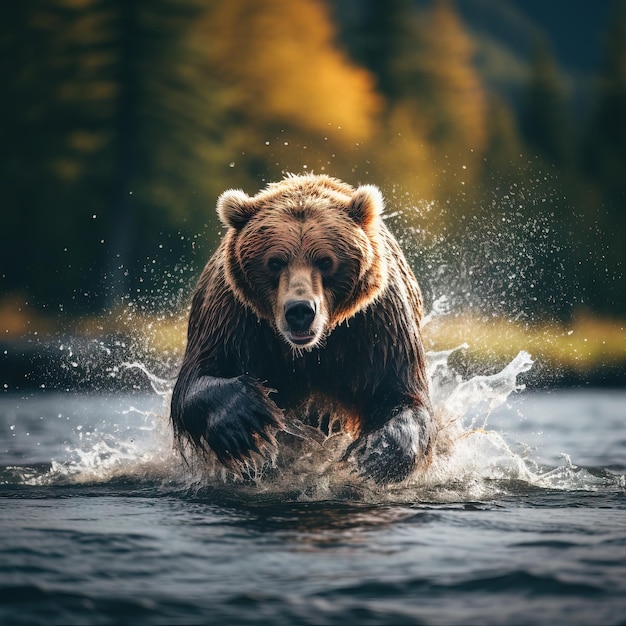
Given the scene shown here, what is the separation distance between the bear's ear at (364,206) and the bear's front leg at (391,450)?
39.4 inches

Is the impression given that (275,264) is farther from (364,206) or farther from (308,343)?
(364,206)

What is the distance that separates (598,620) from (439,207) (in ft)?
68.4

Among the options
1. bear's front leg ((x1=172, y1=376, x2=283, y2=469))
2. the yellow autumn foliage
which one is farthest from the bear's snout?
the yellow autumn foliage

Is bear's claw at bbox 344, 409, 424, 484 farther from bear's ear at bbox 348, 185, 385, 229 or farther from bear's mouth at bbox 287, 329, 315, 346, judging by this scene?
bear's ear at bbox 348, 185, 385, 229

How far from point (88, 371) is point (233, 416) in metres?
11.3

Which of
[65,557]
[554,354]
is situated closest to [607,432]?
[65,557]

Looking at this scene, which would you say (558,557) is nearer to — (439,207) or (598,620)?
(598,620)

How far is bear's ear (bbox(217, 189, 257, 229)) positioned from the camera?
5.75m

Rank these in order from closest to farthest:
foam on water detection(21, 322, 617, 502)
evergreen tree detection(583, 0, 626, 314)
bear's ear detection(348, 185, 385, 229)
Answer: foam on water detection(21, 322, 617, 502) < bear's ear detection(348, 185, 385, 229) < evergreen tree detection(583, 0, 626, 314)

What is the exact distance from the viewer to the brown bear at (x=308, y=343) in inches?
213

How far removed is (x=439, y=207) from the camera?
78.0 feet

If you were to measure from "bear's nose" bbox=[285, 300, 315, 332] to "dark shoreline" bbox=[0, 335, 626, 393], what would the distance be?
27.0 feet

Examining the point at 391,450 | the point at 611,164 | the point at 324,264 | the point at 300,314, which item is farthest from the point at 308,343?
the point at 611,164

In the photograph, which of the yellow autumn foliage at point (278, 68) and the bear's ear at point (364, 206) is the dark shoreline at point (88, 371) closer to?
the yellow autumn foliage at point (278, 68)
